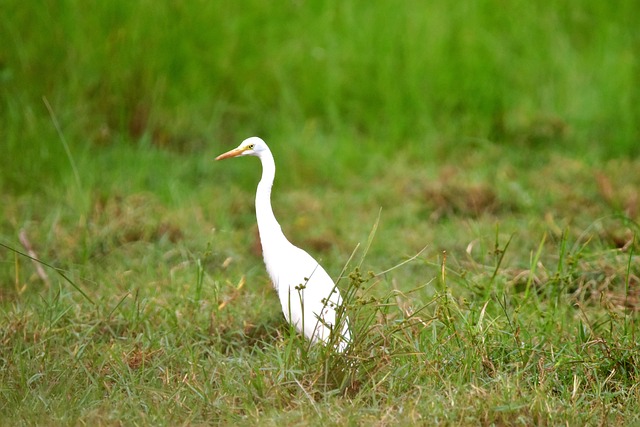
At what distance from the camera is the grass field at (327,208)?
8.87ft

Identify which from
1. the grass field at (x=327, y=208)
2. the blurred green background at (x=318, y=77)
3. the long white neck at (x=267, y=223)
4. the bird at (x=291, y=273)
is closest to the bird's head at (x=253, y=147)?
the bird at (x=291, y=273)

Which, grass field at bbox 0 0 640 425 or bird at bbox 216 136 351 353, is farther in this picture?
Result: bird at bbox 216 136 351 353

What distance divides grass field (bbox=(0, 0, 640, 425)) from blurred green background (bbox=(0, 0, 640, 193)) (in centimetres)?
2

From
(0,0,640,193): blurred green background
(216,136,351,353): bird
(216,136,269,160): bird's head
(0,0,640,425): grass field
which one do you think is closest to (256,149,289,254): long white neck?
(216,136,351,353): bird

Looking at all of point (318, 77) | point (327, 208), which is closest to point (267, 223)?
point (327, 208)

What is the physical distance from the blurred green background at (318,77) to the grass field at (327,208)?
0.02 m

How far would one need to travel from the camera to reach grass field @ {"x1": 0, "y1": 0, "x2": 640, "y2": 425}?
8.87 ft

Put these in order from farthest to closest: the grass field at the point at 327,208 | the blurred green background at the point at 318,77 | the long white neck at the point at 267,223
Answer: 1. the blurred green background at the point at 318,77
2. the long white neck at the point at 267,223
3. the grass field at the point at 327,208

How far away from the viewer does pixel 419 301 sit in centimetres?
345

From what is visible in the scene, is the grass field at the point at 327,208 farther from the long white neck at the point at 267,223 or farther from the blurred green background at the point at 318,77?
the long white neck at the point at 267,223

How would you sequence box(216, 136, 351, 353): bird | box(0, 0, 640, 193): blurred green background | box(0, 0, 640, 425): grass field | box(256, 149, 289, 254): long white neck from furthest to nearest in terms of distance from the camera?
box(0, 0, 640, 193): blurred green background, box(256, 149, 289, 254): long white neck, box(216, 136, 351, 353): bird, box(0, 0, 640, 425): grass field

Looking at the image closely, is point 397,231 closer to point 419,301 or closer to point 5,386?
point 419,301

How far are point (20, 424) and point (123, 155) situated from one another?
3.00 m

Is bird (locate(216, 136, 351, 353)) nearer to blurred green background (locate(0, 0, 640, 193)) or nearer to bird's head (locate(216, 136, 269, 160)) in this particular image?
bird's head (locate(216, 136, 269, 160))
